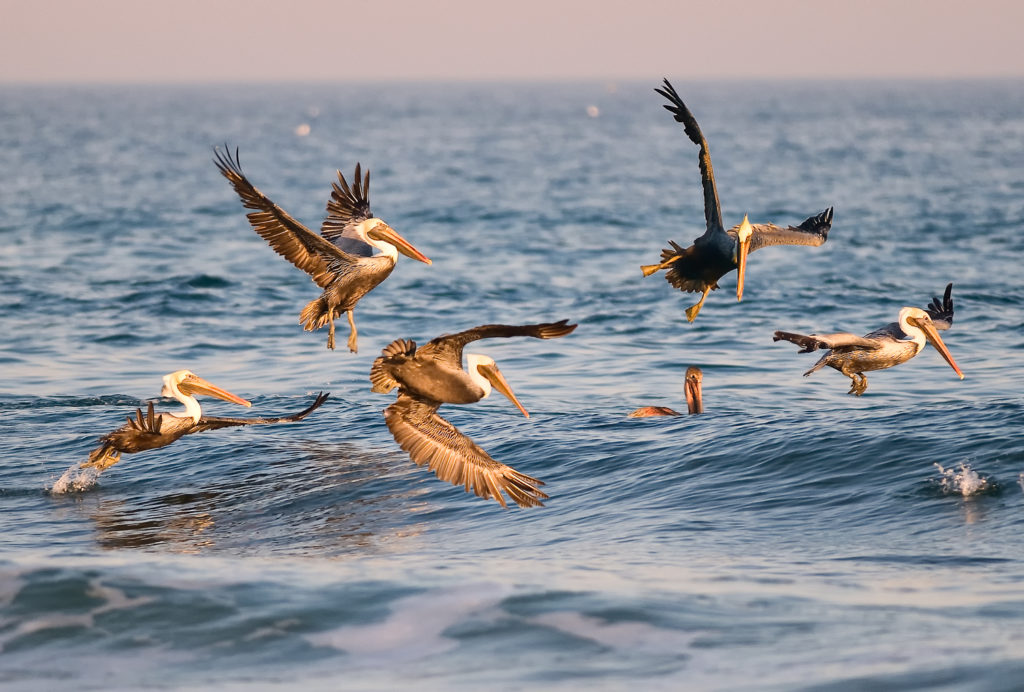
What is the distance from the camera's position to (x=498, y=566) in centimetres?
1145

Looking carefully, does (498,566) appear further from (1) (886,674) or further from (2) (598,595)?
(1) (886,674)

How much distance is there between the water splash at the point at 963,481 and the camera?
1253 centimetres

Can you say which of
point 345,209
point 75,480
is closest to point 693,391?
point 345,209

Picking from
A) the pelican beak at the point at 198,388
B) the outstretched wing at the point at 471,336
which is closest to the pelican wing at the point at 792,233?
the outstretched wing at the point at 471,336

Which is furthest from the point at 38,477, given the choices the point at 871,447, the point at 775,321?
the point at 775,321

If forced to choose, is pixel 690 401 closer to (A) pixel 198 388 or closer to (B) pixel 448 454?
(B) pixel 448 454

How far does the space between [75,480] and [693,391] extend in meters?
7.28

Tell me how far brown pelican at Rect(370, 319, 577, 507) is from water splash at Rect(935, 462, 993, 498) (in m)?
4.15

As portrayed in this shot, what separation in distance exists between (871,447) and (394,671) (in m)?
6.58

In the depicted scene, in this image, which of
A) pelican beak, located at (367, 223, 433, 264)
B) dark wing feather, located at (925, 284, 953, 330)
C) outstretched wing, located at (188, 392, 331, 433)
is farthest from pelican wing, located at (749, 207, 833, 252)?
outstretched wing, located at (188, 392, 331, 433)

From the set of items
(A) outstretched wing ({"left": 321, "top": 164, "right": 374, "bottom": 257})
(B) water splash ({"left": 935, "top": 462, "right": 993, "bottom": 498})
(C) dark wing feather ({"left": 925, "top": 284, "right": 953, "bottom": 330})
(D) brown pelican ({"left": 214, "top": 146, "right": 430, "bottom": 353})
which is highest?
(A) outstretched wing ({"left": 321, "top": 164, "right": 374, "bottom": 257})

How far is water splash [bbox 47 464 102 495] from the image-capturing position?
1430 centimetres

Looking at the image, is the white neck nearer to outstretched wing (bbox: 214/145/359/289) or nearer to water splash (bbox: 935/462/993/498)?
outstretched wing (bbox: 214/145/359/289)

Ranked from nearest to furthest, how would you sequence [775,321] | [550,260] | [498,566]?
1. [498,566]
2. [775,321]
3. [550,260]
